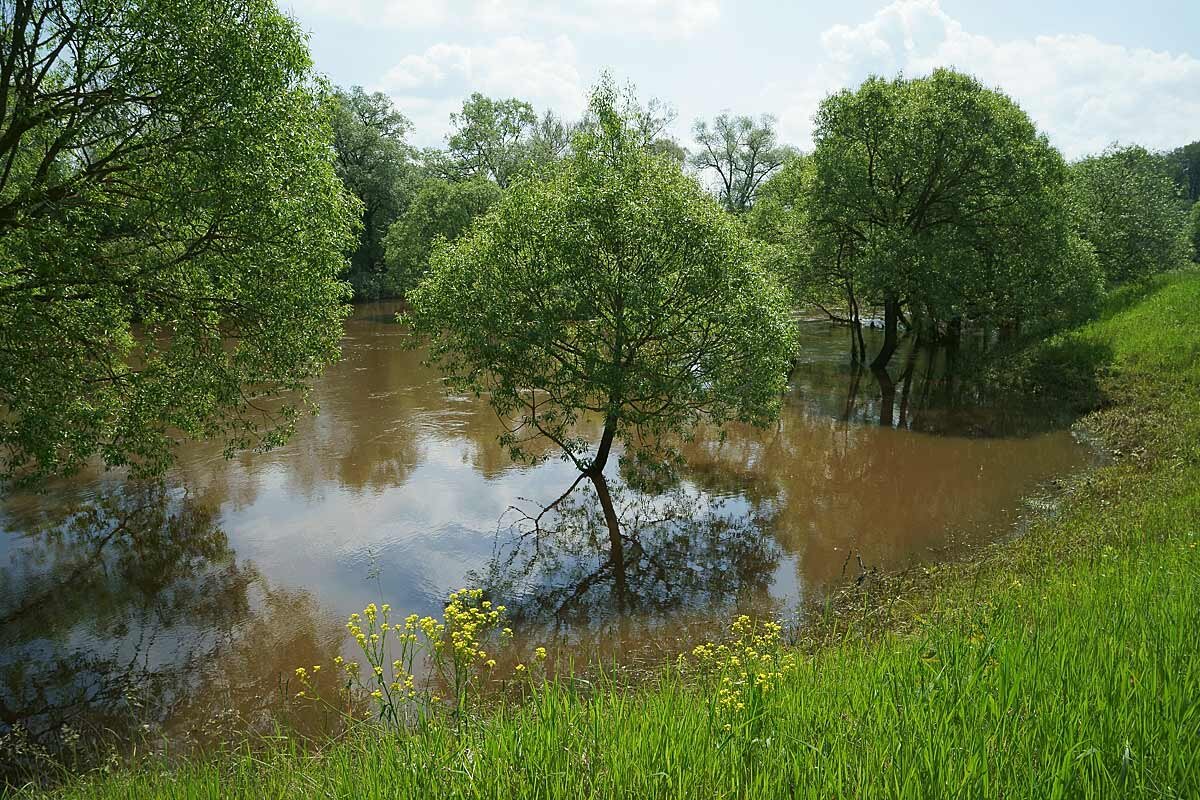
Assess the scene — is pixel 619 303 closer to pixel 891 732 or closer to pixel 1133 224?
pixel 891 732

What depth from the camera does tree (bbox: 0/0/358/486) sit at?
30.2 feet

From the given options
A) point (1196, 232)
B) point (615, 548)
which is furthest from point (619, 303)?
point (1196, 232)

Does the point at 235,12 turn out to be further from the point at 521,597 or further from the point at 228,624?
the point at 521,597

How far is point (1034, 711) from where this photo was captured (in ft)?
12.0

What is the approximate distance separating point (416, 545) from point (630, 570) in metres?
3.81

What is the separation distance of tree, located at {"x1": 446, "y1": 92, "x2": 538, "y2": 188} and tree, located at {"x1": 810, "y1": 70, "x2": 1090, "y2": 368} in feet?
108

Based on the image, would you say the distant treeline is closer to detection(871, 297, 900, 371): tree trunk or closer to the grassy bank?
detection(871, 297, 900, 371): tree trunk

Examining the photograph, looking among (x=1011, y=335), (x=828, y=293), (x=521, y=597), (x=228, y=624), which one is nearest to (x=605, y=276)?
(x=521, y=597)

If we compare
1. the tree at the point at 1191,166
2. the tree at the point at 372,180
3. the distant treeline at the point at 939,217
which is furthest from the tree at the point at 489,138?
the tree at the point at 1191,166

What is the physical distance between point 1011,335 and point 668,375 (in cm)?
2475

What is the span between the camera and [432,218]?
1566 inches

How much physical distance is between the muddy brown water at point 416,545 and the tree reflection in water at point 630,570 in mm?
43

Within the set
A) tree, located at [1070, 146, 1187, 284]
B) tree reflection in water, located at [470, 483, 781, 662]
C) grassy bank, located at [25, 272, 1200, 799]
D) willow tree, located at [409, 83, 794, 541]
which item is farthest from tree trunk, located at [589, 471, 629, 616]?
tree, located at [1070, 146, 1187, 284]

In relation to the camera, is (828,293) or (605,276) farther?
(828,293)
